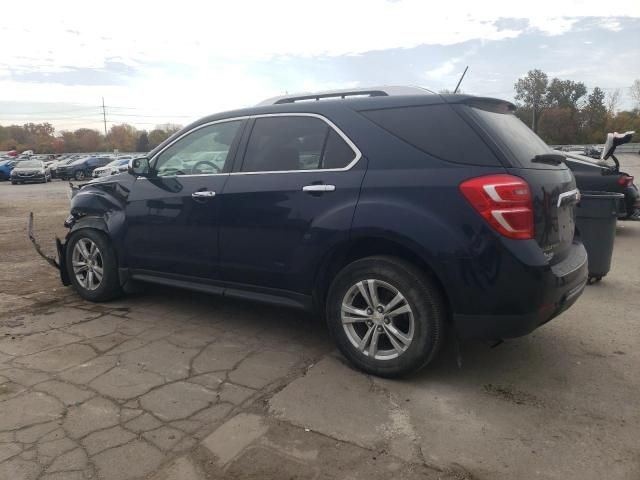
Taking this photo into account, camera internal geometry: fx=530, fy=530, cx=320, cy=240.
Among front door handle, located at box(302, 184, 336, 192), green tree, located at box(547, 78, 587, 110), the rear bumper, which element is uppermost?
green tree, located at box(547, 78, 587, 110)

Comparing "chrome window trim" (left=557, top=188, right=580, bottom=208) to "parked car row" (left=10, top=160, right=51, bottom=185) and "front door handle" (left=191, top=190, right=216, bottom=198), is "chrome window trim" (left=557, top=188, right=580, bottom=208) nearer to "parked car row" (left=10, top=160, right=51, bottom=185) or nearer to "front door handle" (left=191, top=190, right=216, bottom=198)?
"front door handle" (left=191, top=190, right=216, bottom=198)

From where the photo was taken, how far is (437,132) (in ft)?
11.4

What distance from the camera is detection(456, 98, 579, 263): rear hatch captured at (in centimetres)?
326

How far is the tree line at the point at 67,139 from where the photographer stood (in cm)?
9712

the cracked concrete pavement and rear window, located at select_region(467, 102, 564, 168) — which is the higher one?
rear window, located at select_region(467, 102, 564, 168)

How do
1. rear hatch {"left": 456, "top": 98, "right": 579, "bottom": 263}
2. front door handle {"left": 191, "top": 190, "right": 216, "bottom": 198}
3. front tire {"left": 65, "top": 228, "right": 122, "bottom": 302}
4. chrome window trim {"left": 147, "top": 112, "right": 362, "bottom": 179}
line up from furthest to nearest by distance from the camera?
1. front tire {"left": 65, "top": 228, "right": 122, "bottom": 302}
2. front door handle {"left": 191, "top": 190, "right": 216, "bottom": 198}
3. chrome window trim {"left": 147, "top": 112, "right": 362, "bottom": 179}
4. rear hatch {"left": 456, "top": 98, "right": 579, "bottom": 263}

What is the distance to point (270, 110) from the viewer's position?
4.30m

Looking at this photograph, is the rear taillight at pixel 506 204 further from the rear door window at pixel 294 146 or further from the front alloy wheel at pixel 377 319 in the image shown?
the rear door window at pixel 294 146

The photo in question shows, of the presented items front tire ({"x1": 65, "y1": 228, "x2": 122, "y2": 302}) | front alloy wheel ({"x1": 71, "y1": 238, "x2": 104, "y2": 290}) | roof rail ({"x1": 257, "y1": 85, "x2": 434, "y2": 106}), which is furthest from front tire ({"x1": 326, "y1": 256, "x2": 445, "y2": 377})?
front alloy wheel ({"x1": 71, "y1": 238, "x2": 104, "y2": 290})

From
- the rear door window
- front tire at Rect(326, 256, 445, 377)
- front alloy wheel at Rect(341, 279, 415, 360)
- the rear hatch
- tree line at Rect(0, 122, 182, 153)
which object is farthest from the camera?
tree line at Rect(0, 122, 182, 153)

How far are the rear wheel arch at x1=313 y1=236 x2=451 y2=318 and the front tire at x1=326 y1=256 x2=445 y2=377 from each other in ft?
0.21

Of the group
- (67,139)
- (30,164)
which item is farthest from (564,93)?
(67,139)

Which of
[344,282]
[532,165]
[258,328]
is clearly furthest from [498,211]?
[258,328]

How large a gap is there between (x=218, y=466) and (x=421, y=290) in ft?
5.21
